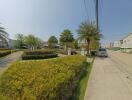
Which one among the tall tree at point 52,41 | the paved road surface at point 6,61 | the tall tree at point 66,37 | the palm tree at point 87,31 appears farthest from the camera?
→ the tall tree at point 52,41

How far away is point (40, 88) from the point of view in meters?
3.69

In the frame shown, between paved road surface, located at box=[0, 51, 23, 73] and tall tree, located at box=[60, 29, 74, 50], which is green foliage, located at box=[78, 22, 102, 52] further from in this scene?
tall tree, located at box=[60, 29, 74, 50]

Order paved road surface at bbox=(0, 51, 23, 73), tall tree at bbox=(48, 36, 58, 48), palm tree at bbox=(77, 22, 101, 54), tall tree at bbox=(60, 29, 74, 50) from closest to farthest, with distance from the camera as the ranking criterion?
paved road surface at bbox=(0, 51, 23, 73) → palm tree at bbox=(77, 22, 101, 54) → tall tree at bbox=(60, 29, 74, 50) → tall tree at bbox=(48, 36, 58, 48)

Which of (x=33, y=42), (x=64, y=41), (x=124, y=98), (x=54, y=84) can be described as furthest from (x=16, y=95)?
(x=33, y=42)

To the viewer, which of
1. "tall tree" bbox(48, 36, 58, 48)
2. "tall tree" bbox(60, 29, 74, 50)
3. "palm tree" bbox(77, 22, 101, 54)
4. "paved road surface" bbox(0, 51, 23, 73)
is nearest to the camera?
"paved road surface" bbox(0, 51, 23, 73)

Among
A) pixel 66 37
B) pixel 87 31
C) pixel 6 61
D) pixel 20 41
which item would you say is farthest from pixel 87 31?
pixel 20 41

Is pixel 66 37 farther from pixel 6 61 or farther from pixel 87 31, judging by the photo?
pixel 6 61

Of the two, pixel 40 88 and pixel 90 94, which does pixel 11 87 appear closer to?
pixel 40 88

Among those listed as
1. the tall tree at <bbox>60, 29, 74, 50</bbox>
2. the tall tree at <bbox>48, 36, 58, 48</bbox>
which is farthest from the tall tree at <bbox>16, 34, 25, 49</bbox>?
the tall tree at <bbox>60, 29, 74, 50</bbox>

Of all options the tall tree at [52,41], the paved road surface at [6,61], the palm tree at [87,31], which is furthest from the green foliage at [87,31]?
the tall tree at [52,41]

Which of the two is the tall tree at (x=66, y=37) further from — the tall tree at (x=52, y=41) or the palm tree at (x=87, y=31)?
the palm tree at (x=87, y=31)

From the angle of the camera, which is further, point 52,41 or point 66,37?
point 52,41

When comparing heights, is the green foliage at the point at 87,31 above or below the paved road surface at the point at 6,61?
above

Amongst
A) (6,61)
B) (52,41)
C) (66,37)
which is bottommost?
(6,61)
